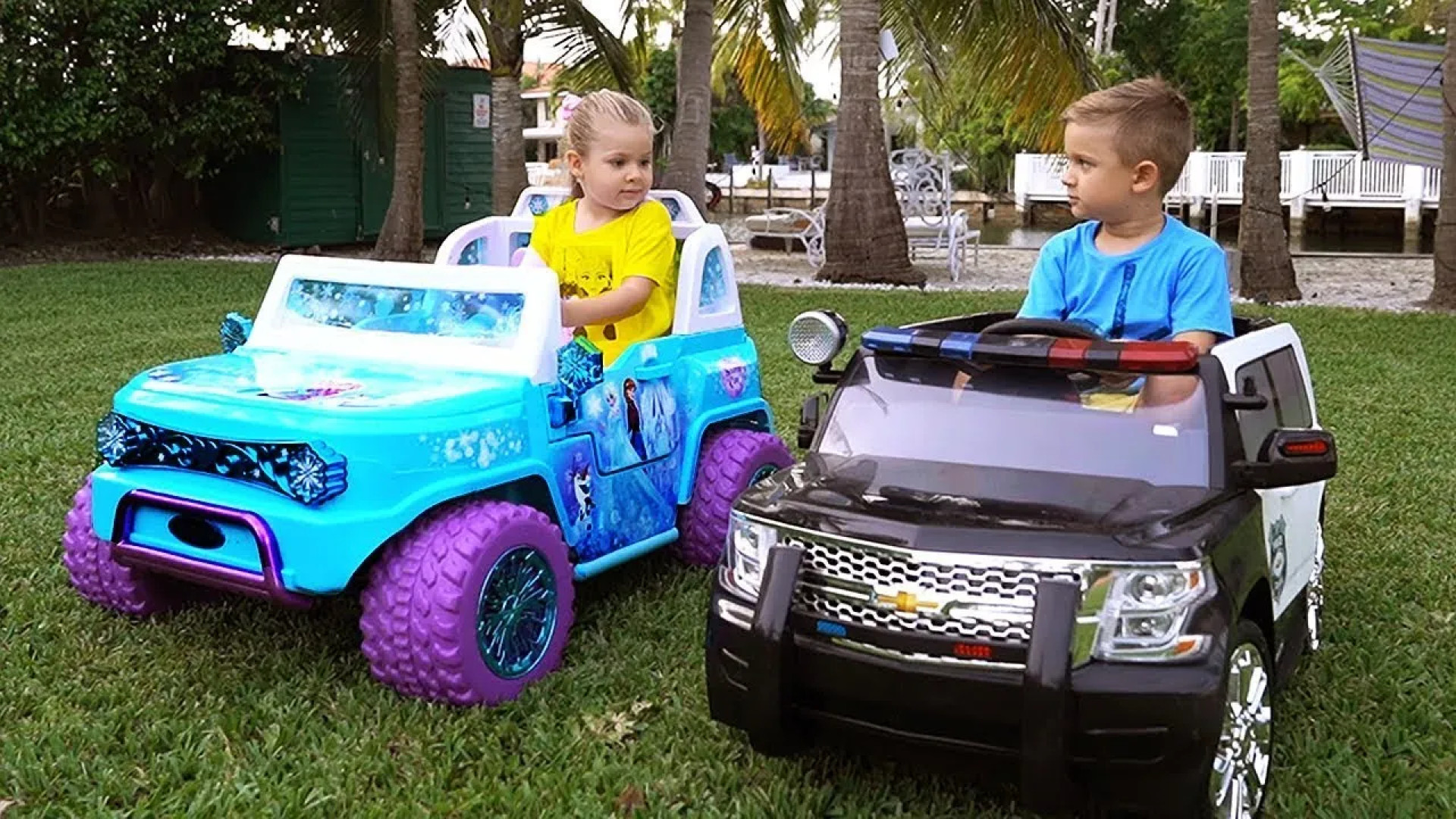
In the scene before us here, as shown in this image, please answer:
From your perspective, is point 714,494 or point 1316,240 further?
point 1316,240

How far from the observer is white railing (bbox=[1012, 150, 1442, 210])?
2686 cm

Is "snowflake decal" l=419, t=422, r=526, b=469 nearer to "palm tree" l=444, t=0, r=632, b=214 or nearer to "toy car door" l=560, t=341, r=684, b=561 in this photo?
"toy car door" l=560, t=341, r=684, b=561

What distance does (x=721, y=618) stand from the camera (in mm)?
2943

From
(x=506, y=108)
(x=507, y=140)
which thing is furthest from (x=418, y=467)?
(x=506, y=108)

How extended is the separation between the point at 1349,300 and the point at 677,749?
12375 millimetres

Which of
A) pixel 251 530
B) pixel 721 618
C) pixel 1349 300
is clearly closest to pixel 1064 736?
pixel 721 618

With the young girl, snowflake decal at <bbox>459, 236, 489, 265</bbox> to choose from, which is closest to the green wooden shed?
snowflake decal at <bbox>459, 236, 489, 265</bbox>

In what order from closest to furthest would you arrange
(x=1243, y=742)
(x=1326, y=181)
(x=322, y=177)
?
(x=1243, y=742)
(x=322, y=177)
(x=1326, y=181)

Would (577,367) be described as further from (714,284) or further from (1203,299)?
(1203,299)

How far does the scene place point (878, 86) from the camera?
1436cm

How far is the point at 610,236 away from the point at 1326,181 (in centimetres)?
2435

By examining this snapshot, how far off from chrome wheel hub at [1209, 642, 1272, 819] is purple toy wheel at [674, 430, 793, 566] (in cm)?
191

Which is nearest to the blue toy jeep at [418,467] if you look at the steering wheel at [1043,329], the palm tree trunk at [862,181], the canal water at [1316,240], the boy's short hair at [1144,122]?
the steering wheel at [1043,329]

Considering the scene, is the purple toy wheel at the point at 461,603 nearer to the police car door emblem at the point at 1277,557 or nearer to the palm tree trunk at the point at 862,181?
the police car door emblem at the point at 1277,557
